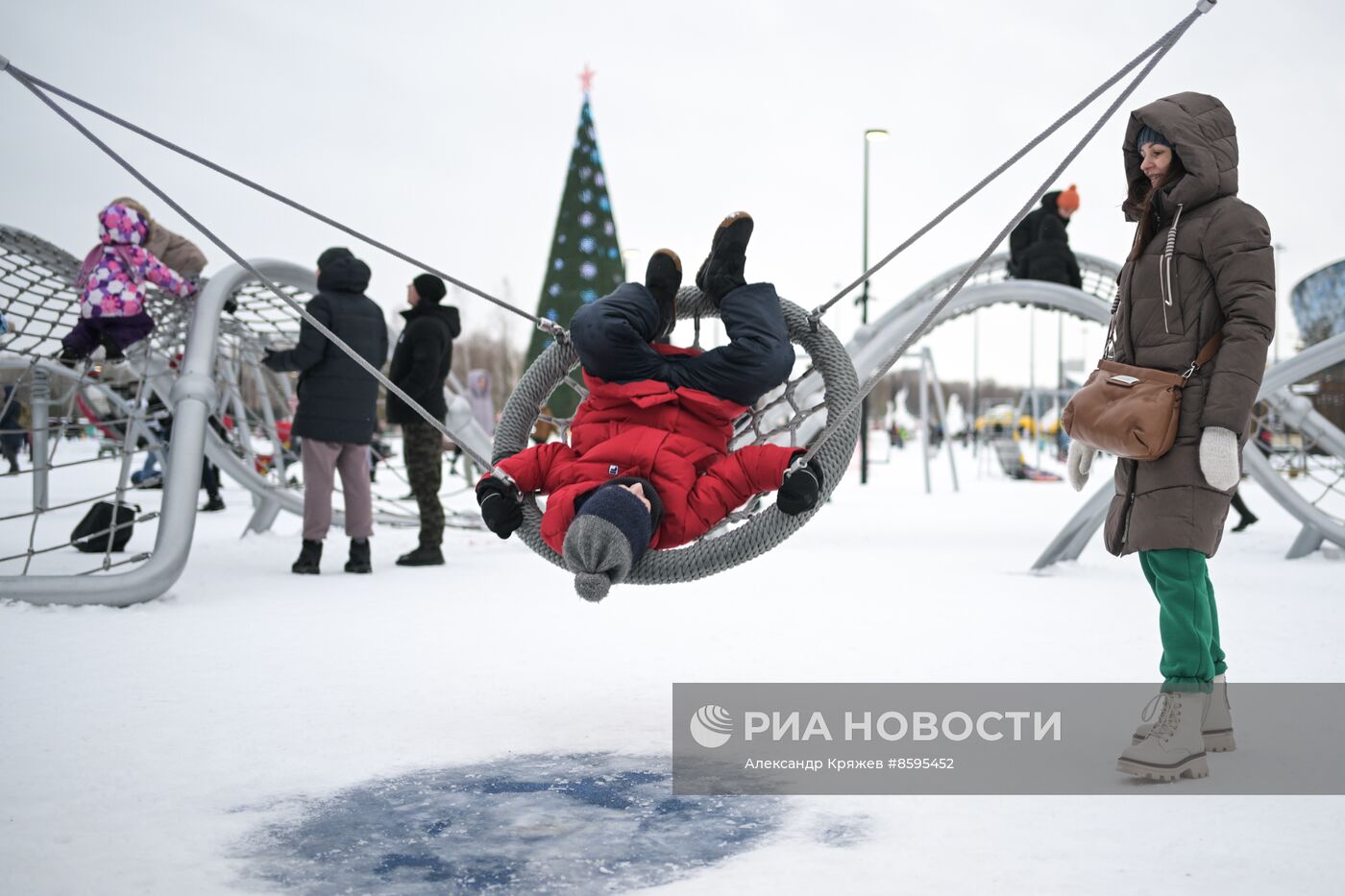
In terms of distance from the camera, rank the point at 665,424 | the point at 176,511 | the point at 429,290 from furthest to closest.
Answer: the point at 429,290, the point at 176,511, the point at 665,424

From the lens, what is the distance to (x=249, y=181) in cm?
A: 331

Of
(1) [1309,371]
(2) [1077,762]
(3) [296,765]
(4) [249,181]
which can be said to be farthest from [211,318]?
(1) [1309,371]

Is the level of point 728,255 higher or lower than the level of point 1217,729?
higher

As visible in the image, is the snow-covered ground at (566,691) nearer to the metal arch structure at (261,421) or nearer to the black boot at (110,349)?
the metal arch structure at (261,421)

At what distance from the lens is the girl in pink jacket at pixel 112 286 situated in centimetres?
588

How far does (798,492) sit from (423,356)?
4.52 m

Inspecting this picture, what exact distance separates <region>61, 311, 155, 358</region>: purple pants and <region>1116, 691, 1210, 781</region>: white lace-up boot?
5227 mm

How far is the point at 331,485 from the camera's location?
654cm

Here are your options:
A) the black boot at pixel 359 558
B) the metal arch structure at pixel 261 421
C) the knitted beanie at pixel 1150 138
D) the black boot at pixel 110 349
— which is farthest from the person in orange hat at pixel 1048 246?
the black boot at pixel 110 349

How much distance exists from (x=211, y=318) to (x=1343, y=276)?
125 feet

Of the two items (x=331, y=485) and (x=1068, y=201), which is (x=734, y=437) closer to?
(x=331, y=485)

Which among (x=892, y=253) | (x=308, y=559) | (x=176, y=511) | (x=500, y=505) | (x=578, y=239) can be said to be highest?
(x=578, y=239)

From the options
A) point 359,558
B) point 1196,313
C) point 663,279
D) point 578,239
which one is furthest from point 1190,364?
point 578,239

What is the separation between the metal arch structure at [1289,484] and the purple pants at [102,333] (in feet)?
16.9
